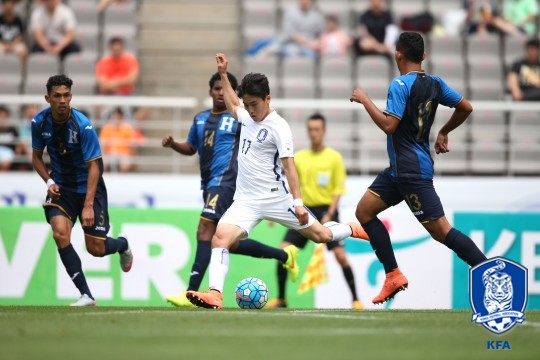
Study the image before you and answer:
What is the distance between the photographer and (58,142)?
10.4 metres

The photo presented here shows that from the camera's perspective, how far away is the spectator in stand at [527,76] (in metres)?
16.9

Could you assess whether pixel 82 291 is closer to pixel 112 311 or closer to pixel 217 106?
pixel 112 311

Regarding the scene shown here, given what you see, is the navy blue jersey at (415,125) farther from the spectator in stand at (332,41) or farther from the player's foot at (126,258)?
the spectator in stand at (332,41)

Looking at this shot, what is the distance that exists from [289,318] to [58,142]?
341cm

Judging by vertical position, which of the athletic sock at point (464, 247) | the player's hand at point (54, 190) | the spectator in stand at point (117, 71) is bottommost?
the athletic sock at point (464, 247)

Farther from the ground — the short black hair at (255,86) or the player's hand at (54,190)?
the short black hair at (255,86)

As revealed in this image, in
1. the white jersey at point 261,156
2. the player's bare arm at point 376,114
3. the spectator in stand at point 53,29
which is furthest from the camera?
the spectator in stand at point 53,29

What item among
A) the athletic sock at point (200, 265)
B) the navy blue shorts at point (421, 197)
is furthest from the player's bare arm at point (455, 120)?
the athletic sock at point (200, 265)

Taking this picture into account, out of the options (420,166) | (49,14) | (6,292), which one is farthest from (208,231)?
(49,14)

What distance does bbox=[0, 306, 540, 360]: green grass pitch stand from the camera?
6.09 metres

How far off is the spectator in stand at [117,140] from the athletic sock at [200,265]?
5.07m

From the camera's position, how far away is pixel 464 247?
29.7 ft

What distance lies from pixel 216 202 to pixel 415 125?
96.3 inches

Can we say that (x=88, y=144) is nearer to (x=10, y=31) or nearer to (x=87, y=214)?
(x=87, y=214)
